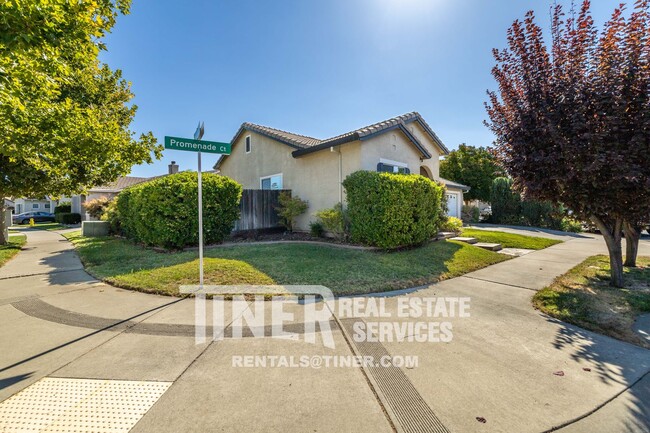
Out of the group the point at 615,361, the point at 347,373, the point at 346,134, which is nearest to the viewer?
the point at 347,373

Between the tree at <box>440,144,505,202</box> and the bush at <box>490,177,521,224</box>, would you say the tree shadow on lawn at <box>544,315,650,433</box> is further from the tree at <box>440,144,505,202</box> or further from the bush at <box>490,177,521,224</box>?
the tree at <box>440,144,505,202</box>

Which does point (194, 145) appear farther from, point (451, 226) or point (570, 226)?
point (570, 226)

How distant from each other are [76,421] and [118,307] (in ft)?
9.55

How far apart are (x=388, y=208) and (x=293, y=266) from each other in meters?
3.51

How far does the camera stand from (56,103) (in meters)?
7.36

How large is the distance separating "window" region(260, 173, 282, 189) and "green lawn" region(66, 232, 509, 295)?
5381 mm

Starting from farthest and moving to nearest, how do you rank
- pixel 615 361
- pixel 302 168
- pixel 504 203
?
pixel 504 203, pixel 302 168, pixel 615 361

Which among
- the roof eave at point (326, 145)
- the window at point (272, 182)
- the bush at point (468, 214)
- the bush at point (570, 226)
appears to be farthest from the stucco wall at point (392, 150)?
the bush at point (570, 226)

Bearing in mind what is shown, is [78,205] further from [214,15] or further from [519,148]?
[519,148]

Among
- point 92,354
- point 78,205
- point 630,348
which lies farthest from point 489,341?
point 78,205

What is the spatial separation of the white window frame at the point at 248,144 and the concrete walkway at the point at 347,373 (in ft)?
40.0

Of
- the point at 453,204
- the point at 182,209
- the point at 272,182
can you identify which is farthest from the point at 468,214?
the point at 182,209

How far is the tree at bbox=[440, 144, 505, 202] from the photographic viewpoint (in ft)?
94.6

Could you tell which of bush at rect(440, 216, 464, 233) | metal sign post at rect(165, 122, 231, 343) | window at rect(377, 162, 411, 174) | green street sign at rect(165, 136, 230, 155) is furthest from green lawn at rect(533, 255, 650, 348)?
window at rect(377, 162, 411, 174)
